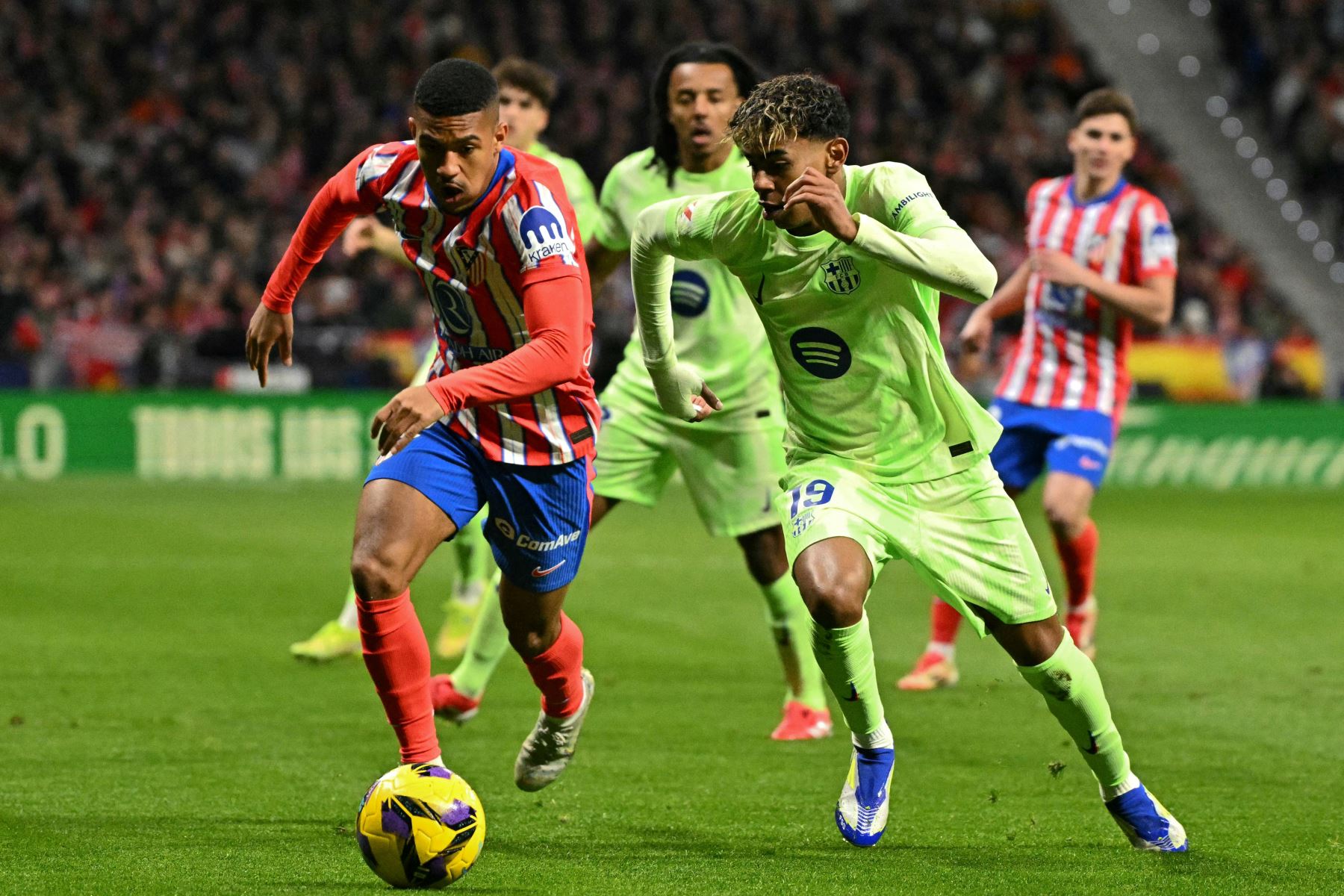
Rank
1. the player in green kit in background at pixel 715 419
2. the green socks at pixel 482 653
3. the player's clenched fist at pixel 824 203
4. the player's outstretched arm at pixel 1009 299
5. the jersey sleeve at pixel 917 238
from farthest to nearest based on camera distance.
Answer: the player's outstretched arm at pixel 1009 299, the player in green kit in background at pixel 715 419, the green socks at pixel 482 653, the jersey sleeve at pixel 917 238, the player's clenched fist at pixel 824 203

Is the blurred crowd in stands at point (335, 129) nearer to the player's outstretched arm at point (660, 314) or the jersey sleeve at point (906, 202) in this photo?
the player's outstretched arm at point (660, 314)

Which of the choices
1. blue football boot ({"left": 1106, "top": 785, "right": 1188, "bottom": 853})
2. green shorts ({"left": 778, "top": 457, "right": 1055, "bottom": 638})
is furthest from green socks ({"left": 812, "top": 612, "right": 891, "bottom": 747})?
blue football boot ({"left": 1106, "top": 785, "right": 1188, "bottom": 853})

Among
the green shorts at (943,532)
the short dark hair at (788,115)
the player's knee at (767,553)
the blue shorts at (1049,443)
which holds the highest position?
the short dark hair at (788,115)

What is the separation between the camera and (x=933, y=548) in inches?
192

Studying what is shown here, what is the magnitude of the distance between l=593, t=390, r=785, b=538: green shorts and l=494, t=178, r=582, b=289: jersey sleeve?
6.68 ft

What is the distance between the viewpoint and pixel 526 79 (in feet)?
26.1

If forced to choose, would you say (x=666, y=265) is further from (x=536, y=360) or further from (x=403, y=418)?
(x=403, y=418)

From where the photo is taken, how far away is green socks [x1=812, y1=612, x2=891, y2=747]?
4.84 metres

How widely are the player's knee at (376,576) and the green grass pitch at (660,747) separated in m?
0.70

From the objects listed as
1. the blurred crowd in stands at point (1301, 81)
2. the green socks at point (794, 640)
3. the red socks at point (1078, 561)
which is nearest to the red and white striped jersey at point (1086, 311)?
the red socks at point (1078, 561)

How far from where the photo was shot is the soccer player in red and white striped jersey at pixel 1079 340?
26.3 ft

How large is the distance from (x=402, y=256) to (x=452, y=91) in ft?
6.52

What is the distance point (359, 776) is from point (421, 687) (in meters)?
1.31

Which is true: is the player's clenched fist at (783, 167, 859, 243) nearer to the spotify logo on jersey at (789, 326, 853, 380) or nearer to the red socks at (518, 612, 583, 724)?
the spotify logo on jersey at (789, 326, 853, 380)
